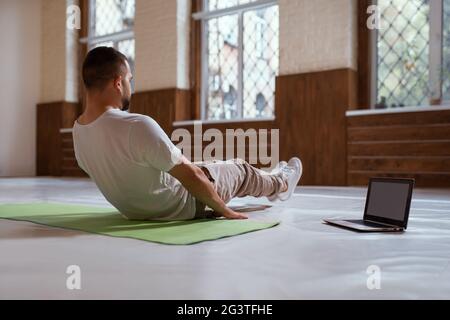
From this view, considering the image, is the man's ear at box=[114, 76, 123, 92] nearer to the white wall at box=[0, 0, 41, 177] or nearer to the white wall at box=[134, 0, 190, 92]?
the white wall at box=[134, 0, 190, 92]

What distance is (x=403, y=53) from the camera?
197 inches

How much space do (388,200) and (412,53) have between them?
352 cm

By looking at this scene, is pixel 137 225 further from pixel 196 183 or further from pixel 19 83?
pixel 19 83

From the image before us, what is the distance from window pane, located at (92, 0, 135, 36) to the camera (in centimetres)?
744

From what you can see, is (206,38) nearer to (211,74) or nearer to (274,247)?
(211,74)

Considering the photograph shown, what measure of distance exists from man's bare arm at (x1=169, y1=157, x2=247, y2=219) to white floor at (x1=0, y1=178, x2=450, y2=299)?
0.27 metres

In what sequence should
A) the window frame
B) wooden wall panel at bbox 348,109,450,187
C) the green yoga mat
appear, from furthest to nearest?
the window frame < wooden wall panel at bbox 348,109,450,187 < the green yoga mat

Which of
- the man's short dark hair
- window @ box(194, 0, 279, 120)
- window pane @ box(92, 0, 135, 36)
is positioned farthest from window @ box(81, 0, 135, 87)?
the man's short dark hair

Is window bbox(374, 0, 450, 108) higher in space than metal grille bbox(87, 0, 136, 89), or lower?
lower

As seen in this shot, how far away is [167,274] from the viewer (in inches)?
46.8

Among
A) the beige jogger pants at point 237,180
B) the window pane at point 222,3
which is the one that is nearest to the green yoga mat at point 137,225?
the beige jogger pants at point 237,180

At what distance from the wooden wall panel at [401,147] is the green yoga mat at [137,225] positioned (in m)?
3.20

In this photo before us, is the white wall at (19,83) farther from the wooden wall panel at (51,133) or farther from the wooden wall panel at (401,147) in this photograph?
the wooden wall panel at (401,147)

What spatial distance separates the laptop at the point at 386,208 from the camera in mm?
1849
